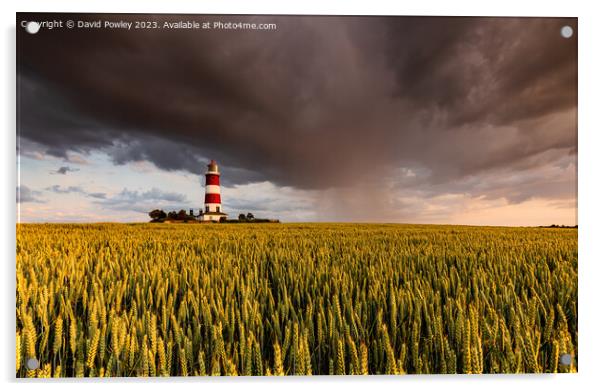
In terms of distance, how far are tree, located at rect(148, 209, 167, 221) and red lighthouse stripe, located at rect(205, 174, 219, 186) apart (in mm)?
311

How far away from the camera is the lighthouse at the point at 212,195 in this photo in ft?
7.07

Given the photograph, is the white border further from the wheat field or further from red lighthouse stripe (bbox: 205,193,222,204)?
red lighthouse stripe (bbox: 205,193,222,204)

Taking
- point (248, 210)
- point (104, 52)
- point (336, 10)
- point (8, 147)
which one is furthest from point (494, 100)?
point (8, 147)

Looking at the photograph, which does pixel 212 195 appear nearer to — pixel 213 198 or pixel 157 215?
pixel 213 198

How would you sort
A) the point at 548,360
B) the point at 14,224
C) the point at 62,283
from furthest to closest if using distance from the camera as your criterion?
the point at 14,224 → the point at 62,283 → the point at 548,360

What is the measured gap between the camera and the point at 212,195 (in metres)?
2.17

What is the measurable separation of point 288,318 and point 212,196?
1012mm

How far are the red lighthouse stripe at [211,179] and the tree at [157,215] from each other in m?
0.31

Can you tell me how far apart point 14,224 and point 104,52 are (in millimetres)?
983

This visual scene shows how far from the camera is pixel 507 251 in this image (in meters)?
2.44

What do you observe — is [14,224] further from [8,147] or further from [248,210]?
[248,210]

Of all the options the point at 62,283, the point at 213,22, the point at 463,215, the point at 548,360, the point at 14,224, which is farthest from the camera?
the point at 463,215
